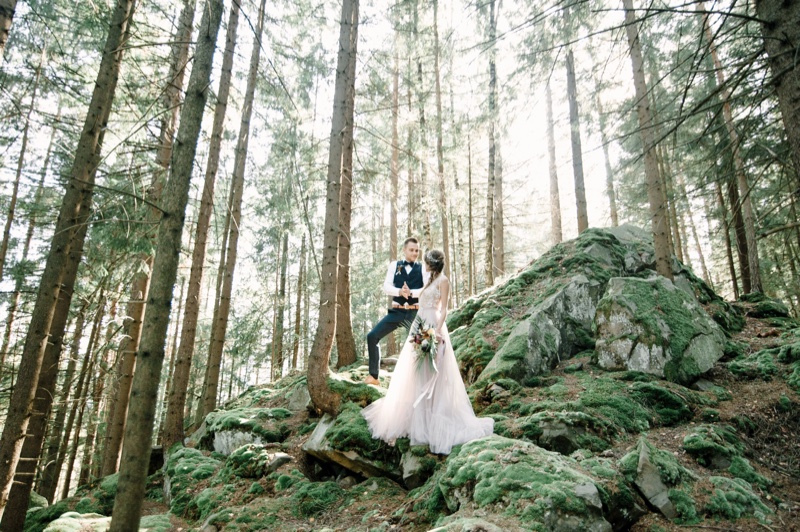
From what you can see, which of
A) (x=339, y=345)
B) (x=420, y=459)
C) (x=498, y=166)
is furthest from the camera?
(x=498, y=166)

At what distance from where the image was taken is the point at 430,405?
5.14 m

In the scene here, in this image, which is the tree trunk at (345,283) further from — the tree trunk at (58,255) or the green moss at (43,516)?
the green moss at (43,516)

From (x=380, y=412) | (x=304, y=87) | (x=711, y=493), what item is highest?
(x=304, y=87)

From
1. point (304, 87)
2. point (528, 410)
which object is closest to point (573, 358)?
point (528, 410)

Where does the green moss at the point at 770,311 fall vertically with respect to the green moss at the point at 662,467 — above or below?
above

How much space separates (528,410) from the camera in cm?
524

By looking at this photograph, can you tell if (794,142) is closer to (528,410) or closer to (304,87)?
(528,410)

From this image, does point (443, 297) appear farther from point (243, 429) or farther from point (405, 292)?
point (243, 429)

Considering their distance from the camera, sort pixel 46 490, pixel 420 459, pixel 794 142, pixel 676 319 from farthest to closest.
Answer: pixel 46 490
pixel 676 319
pixel 420 459
pixel 794 142

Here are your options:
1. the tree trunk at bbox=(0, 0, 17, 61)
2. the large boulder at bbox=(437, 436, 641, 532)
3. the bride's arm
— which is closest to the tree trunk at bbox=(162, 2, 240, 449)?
the tree trunk at bbox=(0, 0, 17, 61)

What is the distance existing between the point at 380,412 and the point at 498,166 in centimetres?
1373

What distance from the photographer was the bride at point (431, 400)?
482 centimetres

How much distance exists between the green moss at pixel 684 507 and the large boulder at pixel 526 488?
366 mm

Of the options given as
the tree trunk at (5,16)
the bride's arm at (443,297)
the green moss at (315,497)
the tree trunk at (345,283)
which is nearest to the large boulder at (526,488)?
the green moss at (315,497)
